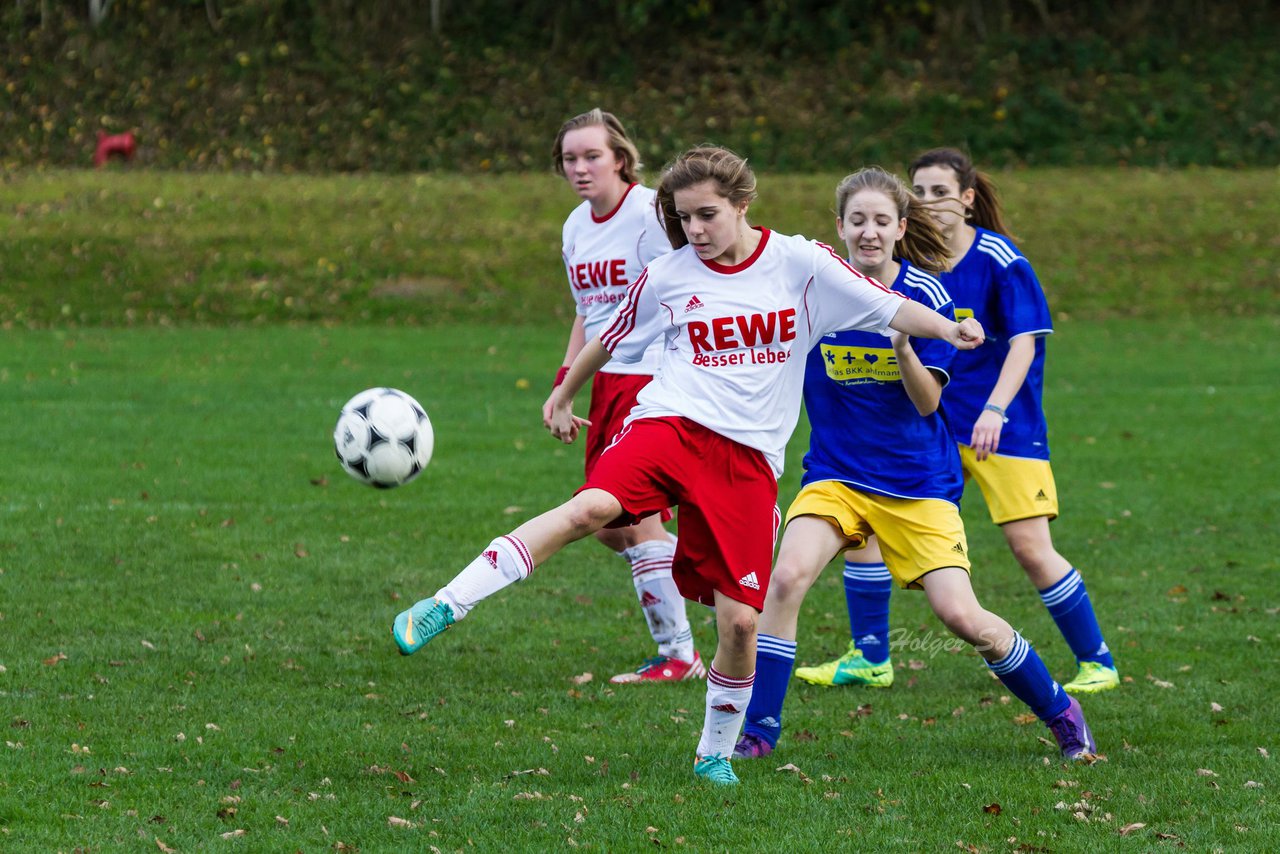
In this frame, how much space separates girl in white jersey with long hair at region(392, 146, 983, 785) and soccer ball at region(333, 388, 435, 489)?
4.38ft

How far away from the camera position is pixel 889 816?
4539 millimetres

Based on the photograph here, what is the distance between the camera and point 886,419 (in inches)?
213

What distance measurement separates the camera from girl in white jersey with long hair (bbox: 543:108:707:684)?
6.40 metres

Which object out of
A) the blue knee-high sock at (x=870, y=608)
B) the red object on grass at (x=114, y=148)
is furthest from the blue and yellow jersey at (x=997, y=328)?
the red object on grass at (x=114, y=148)

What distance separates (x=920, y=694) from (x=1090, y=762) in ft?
3.82

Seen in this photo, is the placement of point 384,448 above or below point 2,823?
above

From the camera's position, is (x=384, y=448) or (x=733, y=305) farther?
(x=384, y=448)

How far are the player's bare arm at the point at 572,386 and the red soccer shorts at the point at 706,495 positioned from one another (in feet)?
1.30

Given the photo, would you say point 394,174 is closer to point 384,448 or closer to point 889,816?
point 384,448

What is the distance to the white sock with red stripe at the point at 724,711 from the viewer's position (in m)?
4.86

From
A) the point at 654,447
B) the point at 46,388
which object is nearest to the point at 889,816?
the point at 654,447

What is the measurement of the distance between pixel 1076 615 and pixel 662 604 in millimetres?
1775

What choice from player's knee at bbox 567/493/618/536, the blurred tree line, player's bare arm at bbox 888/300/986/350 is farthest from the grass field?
the blurred tree line

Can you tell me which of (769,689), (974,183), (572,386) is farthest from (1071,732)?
(974,183)
